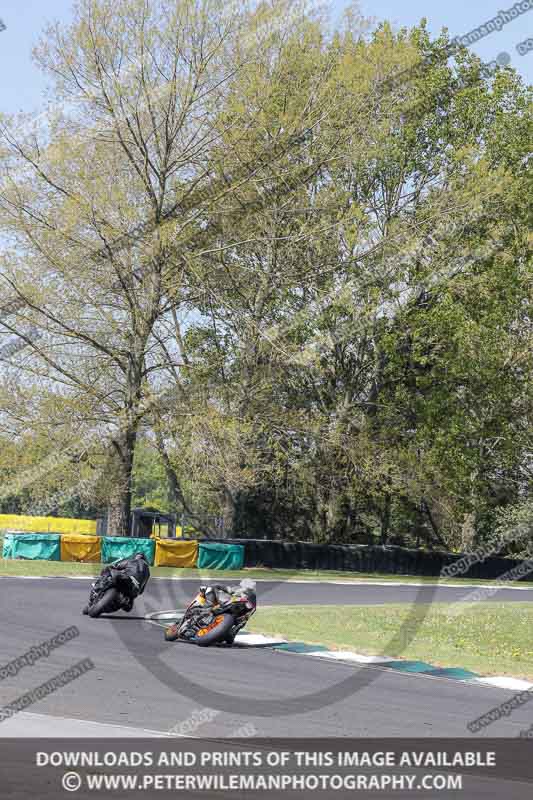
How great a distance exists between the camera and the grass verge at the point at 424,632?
52.7 ft

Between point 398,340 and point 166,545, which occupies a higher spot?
point 398,340

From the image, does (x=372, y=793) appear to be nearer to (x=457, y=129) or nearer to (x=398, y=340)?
(x=398, y=340)

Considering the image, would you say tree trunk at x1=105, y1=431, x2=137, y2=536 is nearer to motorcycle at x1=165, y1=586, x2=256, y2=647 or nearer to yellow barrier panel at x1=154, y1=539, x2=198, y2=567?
yellow barrier panel at x1=154, y1=539, x2=198, y2=567

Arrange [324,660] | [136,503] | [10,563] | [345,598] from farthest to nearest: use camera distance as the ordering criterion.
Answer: [136,503] → [10,563] → [345,598] → [324,660]

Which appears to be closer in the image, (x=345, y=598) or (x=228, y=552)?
(x=345, y=598)

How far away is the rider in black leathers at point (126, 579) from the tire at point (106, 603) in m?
0.09

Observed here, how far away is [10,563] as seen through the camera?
32875 mm

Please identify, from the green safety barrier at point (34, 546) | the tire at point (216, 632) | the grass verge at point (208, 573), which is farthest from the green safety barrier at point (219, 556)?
the tire at point (216, 632)

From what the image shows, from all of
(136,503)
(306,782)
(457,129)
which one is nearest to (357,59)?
(457,129)

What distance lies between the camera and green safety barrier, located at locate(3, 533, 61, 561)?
35625 millimetres

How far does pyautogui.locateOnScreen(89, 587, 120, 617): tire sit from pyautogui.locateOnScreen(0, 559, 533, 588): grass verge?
1090cm

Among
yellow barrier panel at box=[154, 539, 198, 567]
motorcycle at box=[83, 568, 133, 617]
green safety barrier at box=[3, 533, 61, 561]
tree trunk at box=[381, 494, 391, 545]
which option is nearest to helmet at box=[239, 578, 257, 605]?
motorcycle at box=[83, 568, 133, 617]

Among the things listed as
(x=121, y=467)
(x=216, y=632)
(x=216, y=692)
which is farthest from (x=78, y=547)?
(x=216, y=692)

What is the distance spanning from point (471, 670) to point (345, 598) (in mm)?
13544
